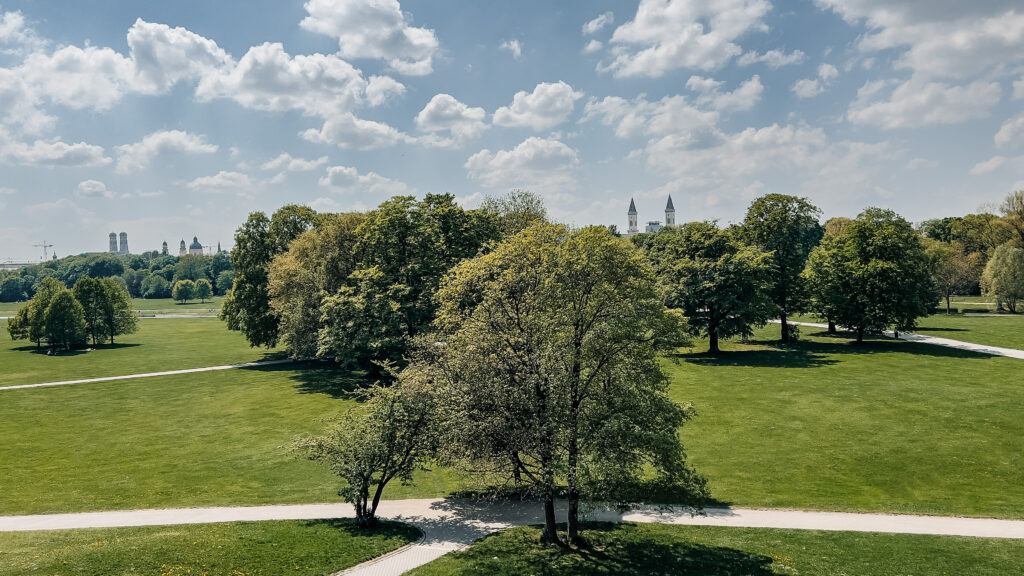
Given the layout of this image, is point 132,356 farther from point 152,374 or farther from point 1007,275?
point 1007,275

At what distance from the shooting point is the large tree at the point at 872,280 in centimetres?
5266

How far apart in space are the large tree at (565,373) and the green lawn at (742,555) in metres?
1.63

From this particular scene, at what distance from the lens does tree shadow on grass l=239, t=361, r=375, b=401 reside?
148 feet

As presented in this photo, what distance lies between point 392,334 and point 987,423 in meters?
37.0

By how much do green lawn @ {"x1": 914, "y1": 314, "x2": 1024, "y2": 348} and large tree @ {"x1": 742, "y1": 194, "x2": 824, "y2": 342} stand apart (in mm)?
14259

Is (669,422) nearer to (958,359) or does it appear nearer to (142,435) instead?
(142,435)

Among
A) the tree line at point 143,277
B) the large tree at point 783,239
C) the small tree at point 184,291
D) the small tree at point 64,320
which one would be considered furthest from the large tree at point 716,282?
the tree line at point 143,277

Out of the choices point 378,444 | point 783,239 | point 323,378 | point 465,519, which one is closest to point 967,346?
point 783,239

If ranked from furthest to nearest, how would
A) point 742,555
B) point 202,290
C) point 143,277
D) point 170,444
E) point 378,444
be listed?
point 143,277, point 202,290, point 170,444, point 378,444, point 742,555

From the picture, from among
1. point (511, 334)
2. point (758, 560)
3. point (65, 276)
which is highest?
point (65, 276)

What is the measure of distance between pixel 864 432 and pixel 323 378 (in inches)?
1623

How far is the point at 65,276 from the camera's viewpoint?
631ft

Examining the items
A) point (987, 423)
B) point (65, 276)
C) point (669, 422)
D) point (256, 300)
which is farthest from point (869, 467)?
point (65, 276)

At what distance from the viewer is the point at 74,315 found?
241ft
